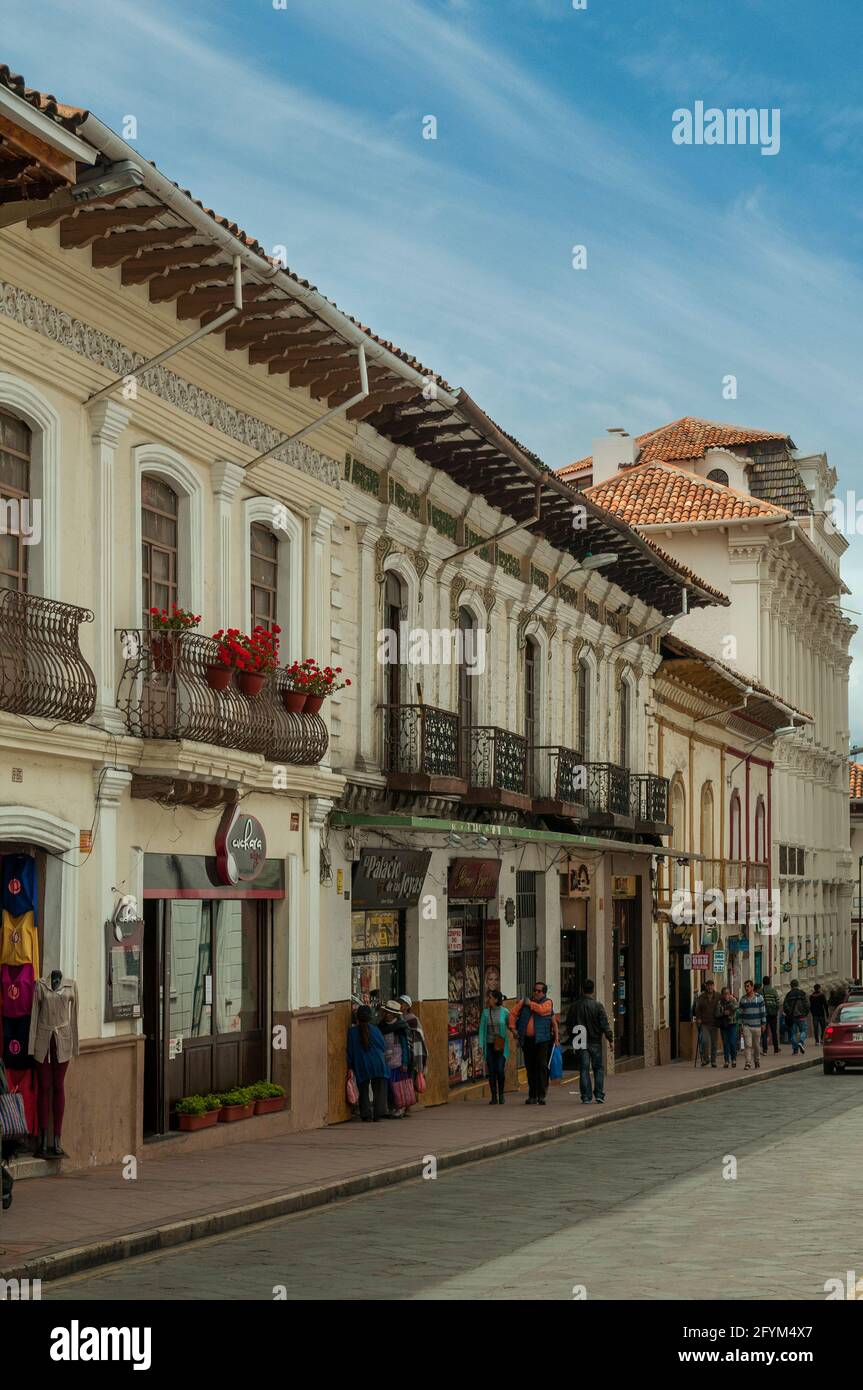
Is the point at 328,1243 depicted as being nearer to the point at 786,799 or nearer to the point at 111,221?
the point at 111,221

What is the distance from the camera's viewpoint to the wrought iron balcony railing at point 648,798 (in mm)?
35156

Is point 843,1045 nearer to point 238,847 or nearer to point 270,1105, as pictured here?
point 270,1105

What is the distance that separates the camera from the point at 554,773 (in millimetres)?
30359

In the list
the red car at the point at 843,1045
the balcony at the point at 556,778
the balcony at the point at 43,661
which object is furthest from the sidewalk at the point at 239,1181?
the red car at the point at 843,1045

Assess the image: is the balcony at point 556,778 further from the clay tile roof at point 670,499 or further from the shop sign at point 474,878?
the clay tile roof at point 670,499

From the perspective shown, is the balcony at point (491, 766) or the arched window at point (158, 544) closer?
the arched window at point (158, 544)

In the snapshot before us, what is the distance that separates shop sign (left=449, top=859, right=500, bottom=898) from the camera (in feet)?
88.5

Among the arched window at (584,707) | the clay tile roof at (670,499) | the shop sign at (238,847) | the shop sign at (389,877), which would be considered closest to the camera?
the shop sign at (238,847)

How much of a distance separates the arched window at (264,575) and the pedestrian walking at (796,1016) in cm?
2568

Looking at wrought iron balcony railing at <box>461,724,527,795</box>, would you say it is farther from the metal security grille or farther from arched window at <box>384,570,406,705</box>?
the metal security grille

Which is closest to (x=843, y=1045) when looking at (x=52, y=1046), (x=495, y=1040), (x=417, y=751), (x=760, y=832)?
(x=495, y=1040)

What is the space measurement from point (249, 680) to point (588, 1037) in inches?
383

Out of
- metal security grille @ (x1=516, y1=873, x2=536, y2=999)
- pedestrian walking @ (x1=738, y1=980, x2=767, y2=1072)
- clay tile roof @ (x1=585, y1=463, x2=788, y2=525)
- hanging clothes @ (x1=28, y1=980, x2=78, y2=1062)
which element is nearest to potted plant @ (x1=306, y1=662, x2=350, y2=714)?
hanging clothes @ (x1=28, y1=980, x2=78, y2=1062)

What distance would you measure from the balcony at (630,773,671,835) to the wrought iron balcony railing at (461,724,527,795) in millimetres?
7695
